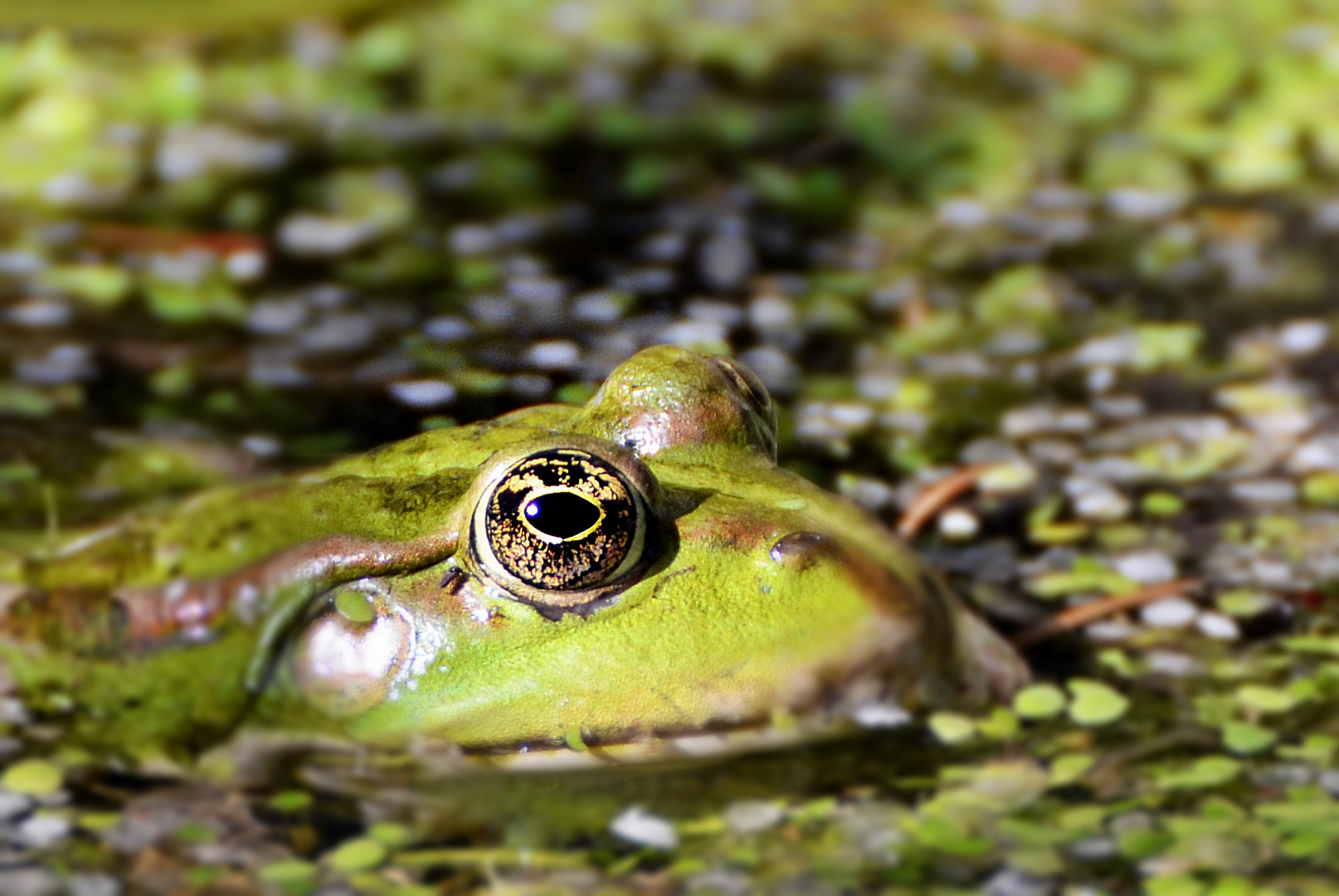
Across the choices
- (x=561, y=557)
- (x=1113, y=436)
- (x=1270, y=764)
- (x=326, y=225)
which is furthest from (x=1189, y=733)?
(x=326, y=225)

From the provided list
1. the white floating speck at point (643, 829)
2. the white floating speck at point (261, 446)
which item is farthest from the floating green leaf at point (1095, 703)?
the white floating speck at point (261, 446)

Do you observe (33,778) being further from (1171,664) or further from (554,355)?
(1171,664)

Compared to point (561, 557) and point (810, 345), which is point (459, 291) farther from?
point (561, 557)

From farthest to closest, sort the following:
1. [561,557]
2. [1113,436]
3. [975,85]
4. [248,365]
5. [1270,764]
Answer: [975,85], [248,365], [1113,436], [1270,764], [561,557]

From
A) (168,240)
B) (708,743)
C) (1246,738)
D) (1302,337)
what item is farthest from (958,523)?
(168,240)

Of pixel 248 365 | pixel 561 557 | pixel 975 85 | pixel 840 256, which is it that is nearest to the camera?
pixel 561 557

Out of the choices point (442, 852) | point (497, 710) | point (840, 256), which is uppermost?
point (840, 256)

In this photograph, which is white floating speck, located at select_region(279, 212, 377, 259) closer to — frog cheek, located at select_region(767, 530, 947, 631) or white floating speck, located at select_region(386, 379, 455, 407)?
white floating speck, located at select_region(386, 379, 455, 407)
